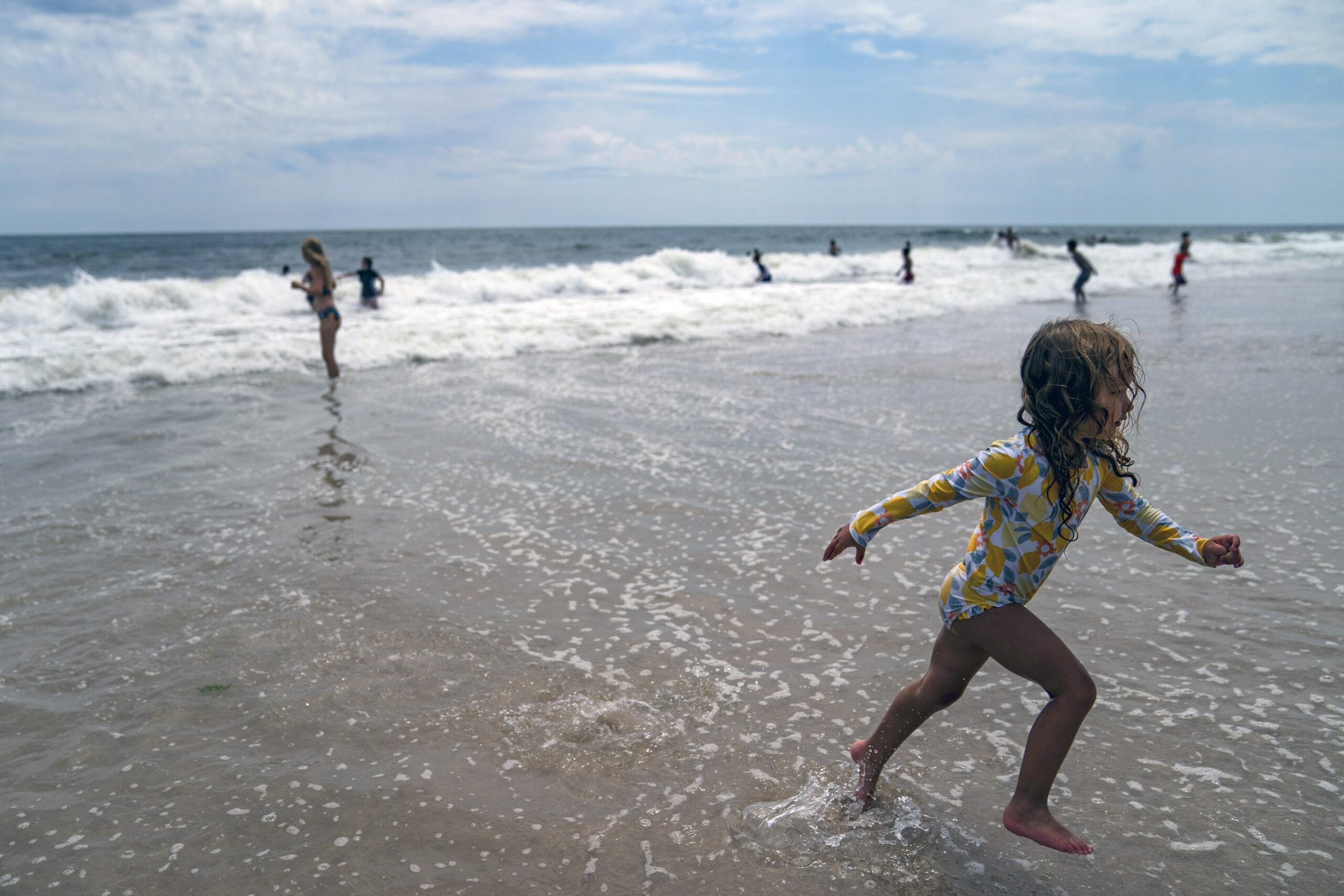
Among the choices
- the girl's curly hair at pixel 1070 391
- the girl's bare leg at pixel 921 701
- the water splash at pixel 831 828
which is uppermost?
the girl's curly hair at pixel 1070 391

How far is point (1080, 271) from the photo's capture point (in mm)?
23047

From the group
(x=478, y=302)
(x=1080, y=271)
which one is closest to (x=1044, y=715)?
(x=1080, y=271)

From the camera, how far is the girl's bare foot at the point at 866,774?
9.73 ft

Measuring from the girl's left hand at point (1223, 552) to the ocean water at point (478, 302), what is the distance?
12.4 meters

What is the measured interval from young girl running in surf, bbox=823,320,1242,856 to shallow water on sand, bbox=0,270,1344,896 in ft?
1.75

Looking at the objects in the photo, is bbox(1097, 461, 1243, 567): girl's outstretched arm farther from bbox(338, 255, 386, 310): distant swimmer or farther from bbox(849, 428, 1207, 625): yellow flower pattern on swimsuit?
bbox(338, 255, 386, 310): distant swimmer

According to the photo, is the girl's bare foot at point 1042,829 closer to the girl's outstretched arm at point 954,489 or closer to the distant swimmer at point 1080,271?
the girl's outstretched arm at point 954,489

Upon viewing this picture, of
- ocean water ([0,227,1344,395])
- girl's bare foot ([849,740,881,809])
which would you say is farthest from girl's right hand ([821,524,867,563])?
ocean water ([0,227,1344,395])

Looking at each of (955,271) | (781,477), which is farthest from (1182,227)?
(781,477)

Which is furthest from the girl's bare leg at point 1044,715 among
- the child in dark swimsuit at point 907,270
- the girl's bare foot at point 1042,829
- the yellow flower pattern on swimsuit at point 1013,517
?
the child in dark swimsuit at point 907,270

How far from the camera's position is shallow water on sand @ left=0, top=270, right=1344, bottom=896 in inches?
110

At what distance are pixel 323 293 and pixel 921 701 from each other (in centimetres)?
1085

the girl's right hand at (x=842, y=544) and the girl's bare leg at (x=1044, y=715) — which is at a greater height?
the girl's right hand at (x=842, y=544)

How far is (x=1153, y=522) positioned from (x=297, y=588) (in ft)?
14.4
